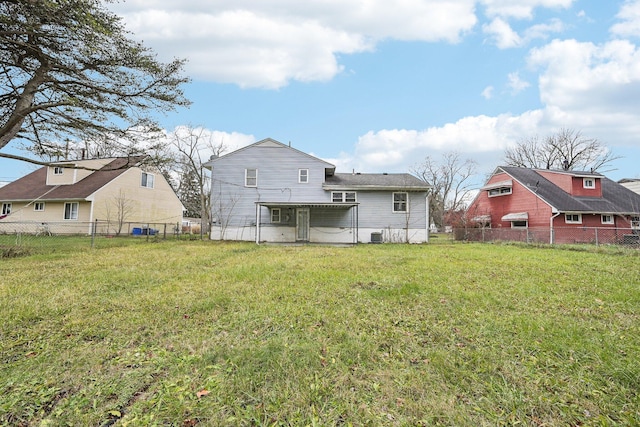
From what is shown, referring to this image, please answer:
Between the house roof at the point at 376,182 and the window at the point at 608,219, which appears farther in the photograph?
the window at the point at 608,219

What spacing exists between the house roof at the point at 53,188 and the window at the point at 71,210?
699 mm

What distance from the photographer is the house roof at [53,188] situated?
19984 mm

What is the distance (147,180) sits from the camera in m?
23.5

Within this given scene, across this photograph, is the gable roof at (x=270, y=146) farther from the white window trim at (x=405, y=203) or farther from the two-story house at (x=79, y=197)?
the two-story house at (x=79, y=197)

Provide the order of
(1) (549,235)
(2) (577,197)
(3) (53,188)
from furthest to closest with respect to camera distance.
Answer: (3) (53,188) < (2) (577,197) < (1) (549,235)

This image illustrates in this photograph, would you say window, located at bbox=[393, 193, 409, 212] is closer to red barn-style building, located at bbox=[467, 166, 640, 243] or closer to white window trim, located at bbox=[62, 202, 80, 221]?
red barn-style building, located at bbox=[467, 166, 640, 243]

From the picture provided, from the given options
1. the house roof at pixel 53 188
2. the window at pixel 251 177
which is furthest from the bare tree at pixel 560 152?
the house roof at pixel 53 188

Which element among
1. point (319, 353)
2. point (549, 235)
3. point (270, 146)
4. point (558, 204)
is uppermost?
point (270, 146)

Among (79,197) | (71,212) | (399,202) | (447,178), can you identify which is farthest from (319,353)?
(447,178)

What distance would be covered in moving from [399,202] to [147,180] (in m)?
19.5

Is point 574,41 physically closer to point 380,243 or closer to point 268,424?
point 380,243

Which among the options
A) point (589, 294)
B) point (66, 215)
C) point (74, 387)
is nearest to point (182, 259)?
point (74, 387)

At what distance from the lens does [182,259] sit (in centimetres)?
927

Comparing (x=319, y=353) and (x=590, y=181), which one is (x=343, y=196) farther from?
(x=590, y=181)
